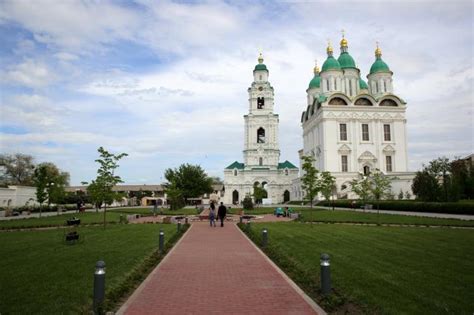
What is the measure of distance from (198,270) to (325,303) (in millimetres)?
4117

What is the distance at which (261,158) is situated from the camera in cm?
8344

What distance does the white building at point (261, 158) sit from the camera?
81.1 m

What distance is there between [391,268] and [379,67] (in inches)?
2711

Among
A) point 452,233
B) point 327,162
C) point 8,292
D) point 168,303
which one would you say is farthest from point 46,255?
point 327,162

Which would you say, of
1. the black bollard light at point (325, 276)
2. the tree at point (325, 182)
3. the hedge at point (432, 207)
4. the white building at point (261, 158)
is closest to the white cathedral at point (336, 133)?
the white building at point (261, 158)

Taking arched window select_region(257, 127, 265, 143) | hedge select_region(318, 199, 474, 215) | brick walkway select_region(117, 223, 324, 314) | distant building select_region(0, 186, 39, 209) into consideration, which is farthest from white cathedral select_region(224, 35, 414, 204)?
brick walkway select_region(117, 223, 324, 314)

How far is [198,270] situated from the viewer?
10.4 m

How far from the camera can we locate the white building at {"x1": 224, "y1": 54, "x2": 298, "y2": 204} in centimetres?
8112

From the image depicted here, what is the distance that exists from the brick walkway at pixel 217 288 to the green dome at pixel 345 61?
67.2 m

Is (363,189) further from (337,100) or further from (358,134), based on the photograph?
(337,100)

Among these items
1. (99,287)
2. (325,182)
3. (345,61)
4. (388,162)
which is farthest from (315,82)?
(99,287)

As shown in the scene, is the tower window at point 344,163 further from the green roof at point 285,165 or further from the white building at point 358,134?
the green roof at point 285,165

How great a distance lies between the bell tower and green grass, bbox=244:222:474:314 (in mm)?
66303

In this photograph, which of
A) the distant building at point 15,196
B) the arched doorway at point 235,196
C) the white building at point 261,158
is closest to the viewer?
the distant building at point 15,196
